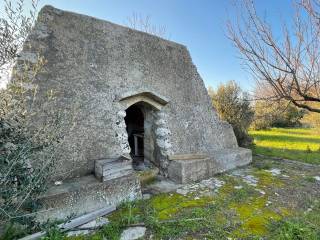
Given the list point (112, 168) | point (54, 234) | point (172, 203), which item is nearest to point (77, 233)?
point (54, 234)

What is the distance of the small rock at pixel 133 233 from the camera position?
325 centimetres

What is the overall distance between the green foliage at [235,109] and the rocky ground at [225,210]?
4.19m

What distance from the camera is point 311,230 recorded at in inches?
135

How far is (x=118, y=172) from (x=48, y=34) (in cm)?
312

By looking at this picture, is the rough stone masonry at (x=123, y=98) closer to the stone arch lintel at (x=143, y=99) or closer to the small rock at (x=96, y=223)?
the stone arch lintel at (x=143, y=99)

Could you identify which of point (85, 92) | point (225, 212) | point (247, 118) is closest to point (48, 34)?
point (85, 92)

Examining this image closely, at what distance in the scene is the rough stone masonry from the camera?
4574 mm

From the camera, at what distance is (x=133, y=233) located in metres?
3.34

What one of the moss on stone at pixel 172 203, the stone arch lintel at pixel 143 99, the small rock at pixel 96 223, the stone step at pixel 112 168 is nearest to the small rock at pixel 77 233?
the small rock at pixel 96 223

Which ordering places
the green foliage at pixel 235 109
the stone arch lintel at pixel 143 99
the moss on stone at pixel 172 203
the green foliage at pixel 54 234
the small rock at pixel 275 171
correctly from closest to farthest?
the green foliage at pixel 54 234 → the moss on stone at pixel 172 203 → the stone arch lintel at pixel 143 99 → the small rock at pixel 275 171 → the green foliage at pixel 235 109

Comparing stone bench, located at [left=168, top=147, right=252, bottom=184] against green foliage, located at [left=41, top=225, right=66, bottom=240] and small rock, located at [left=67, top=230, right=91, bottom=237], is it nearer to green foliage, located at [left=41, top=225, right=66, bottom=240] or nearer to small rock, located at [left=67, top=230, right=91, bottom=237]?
small rock, located at [left=67, top=230, right=91, bottom=237]

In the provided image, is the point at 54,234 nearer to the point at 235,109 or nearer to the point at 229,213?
the point at 229,213

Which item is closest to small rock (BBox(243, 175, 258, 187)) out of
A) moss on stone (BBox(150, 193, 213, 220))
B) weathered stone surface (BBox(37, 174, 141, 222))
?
moss on stone (BBox(150, 193, 213, 220))

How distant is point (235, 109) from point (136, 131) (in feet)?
17.6
